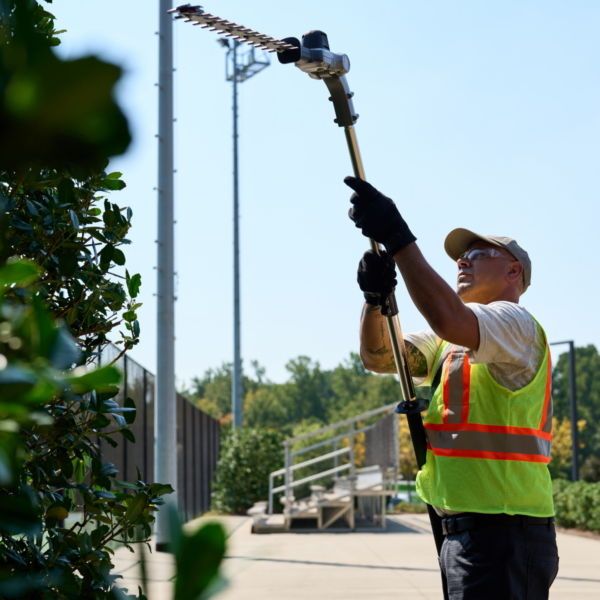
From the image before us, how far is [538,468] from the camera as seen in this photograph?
2594 millimetres

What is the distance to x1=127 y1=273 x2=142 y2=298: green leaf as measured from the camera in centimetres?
200

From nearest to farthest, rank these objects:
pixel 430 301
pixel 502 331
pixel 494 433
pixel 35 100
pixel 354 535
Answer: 1. pixel 35 100
2. pixel 430 301
3. pixel 502 331
4. pixel 494 433
5. pixel 354 535

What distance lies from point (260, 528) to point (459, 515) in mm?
9834

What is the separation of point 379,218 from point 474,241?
83cm

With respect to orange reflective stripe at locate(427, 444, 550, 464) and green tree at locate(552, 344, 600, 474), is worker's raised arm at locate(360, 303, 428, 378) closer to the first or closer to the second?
orange reflective stripe at locate(427, 444, 550, 464)

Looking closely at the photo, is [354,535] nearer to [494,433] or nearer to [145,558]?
[494,433]

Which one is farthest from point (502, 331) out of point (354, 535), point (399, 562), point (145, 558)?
point (354, 535)

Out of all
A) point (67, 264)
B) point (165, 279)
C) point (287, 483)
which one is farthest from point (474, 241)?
point (287, 483)

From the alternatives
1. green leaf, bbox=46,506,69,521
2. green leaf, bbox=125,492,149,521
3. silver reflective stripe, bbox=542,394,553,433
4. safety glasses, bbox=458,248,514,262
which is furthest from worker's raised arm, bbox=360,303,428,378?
green leaf, bbox=46,506,69,521

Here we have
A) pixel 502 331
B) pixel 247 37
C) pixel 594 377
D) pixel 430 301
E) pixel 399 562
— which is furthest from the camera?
pixel 594 377

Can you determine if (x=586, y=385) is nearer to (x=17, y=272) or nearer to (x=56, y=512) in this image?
(x=56, y=512)

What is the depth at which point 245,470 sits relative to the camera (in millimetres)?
17359

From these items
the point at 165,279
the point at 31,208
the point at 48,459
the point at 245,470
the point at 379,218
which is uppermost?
the point at 165,279

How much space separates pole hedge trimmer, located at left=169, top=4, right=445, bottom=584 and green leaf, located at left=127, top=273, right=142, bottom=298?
728 millimetres
